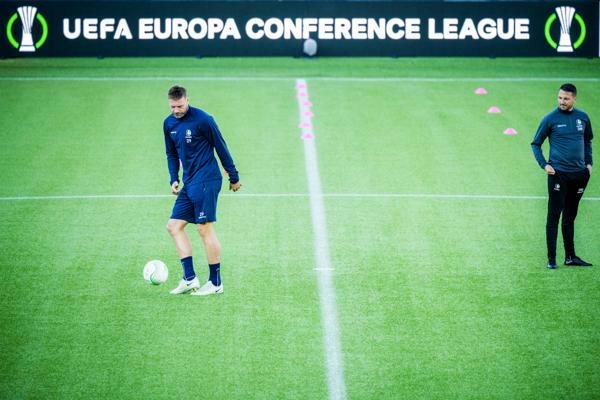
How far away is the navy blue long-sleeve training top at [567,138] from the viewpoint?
31.7 feet

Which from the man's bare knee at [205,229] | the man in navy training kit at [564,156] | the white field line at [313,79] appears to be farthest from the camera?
the white field line at [313,79]

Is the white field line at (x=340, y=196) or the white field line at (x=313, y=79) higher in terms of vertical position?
the white field line at (x=313, y=79)

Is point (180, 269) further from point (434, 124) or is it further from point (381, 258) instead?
point (434, 124)

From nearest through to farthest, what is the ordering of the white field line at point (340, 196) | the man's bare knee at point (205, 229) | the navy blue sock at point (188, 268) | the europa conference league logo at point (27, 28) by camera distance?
the man's bare knee at point (205, 229)
the navy blue sock at point (188, 268)
the white field line at point (340, 196)
the europa conference league logo at point (27, 28)

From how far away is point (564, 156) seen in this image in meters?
9.70

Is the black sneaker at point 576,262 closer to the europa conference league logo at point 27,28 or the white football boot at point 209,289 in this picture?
the white football boot at point 209,289

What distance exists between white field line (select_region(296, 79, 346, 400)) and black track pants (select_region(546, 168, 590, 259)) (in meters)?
2.50

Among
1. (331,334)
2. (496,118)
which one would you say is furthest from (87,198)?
(496,118)

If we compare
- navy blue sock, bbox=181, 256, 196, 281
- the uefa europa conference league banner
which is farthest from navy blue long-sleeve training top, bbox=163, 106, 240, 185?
the uefa europa conference league banner

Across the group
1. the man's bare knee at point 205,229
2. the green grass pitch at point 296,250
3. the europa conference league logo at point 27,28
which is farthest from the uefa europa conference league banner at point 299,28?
the man's bare knee at point 205,229

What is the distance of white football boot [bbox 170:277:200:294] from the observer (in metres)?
9.12

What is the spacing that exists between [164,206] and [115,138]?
3.68 m

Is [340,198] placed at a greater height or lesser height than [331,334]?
greater

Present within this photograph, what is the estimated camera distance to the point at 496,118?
54.1 feet
